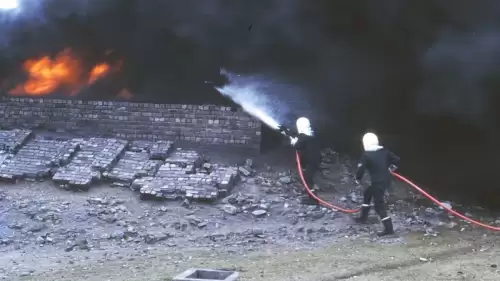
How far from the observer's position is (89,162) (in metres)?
10.4

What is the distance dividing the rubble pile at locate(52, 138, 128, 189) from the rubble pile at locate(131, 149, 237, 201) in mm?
772

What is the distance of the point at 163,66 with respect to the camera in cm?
1320

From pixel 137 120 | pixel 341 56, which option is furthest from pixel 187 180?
pixel 341 56

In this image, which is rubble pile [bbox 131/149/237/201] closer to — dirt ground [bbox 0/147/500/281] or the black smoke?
dirt ground [bbox 0/147/500/281]

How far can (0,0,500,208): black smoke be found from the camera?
9992 millimetres

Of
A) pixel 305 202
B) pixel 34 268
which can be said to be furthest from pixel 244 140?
pixel 34 268

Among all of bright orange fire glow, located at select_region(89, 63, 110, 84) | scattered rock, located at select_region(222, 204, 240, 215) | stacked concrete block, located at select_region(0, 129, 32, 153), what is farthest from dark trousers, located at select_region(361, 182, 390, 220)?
bright orange fire glow, located at select_region(89, 63, 110, 84)

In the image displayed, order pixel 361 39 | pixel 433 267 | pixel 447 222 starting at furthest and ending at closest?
pixel 361 39 → pixel 447 222 → pixel 433 267

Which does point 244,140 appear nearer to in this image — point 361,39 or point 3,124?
point 361,39

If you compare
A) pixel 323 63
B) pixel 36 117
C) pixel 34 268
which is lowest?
pixel 34 268

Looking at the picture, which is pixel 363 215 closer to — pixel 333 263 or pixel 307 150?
pixel 307 150

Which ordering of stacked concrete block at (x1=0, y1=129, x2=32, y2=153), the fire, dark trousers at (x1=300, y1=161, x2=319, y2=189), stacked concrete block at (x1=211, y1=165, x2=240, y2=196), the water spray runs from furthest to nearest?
the fire
the water spray
stacked concrete block at (x1=0, y1=129, x2=32, y2=153)
dark trousers at (x1=300, y1=161, x2=319, y2=189)
stacked concrete block at (x1=211, y1=165, x2=240, y2=196)

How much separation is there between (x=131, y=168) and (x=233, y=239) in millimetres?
2679

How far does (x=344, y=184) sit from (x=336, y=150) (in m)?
1.47
